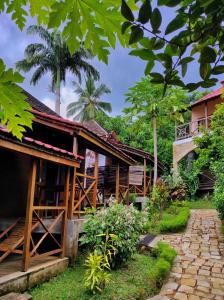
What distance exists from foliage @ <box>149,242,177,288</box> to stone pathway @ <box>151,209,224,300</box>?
0.15 m

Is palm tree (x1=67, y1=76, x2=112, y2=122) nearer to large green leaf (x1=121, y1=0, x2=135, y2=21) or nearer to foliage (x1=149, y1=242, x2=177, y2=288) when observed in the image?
foliage (x1=149, y1=242, x2=177, y2=288)

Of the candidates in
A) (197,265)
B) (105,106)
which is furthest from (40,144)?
(105,106)

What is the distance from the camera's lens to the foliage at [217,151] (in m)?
8.73

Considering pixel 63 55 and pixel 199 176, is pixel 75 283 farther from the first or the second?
pixel 63 55

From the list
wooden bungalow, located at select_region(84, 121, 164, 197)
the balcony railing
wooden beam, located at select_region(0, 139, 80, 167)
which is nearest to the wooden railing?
wooden beam, located at select_region(0, 139, 80, 167)

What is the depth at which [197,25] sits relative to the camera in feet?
2.96

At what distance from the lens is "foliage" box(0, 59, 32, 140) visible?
930 mm

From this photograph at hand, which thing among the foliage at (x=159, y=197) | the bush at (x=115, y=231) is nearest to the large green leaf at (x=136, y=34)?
the bush at (x=115, y=231)

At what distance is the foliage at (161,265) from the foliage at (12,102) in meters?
5.05

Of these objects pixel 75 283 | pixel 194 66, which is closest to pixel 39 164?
pixel 75 283

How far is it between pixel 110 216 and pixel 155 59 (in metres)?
5.81

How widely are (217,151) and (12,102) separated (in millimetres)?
9844

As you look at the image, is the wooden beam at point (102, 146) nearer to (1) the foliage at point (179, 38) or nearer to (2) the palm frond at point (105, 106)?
(1) the foliage at point (179, 38)

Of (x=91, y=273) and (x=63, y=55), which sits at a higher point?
(x=63, y=55)
